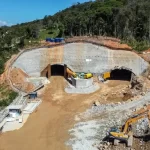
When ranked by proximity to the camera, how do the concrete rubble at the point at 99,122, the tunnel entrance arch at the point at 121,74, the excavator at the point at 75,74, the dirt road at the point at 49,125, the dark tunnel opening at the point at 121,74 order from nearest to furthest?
the concrete rubble at the point at 99,122 → the dirt road at the point at 49,125 → the excavator at the point at 75,74 → the tunnel entrance arch at the point at 121,74 → the dark tunnel opening at the point at 121,74

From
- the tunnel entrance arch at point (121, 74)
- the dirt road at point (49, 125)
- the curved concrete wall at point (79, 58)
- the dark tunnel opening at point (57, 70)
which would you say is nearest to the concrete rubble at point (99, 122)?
the dirt road at point (49, 125)

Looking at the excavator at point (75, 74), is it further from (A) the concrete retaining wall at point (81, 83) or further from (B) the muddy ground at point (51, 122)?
(B) the muddy ground at point (51, 122)

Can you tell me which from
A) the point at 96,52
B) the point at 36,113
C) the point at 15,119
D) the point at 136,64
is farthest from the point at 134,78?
the point at 15,119

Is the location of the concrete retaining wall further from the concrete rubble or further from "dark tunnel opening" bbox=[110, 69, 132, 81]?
the concrete rubble

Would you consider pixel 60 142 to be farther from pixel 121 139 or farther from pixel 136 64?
pixel 136 64

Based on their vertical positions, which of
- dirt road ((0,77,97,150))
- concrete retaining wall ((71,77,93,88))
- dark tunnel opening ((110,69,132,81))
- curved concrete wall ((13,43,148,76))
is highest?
curved concrete wall ((13,43,148,76))

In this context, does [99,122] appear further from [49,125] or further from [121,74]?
[121,74]

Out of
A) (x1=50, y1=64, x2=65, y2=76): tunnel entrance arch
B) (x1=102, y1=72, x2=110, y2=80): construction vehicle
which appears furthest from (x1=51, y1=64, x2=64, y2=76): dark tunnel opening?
(x1=102, y1=72, x2=110, y2=80): construction vehicle
